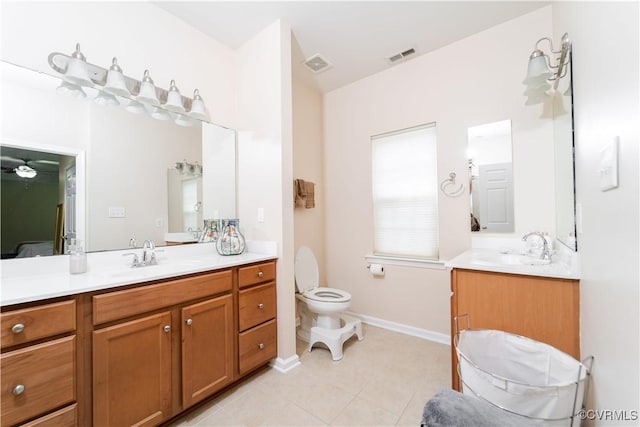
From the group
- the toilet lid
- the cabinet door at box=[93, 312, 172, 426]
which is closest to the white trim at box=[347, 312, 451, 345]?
the toilet lid

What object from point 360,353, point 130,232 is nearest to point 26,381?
point 130,232

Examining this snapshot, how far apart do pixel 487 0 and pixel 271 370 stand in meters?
3.17

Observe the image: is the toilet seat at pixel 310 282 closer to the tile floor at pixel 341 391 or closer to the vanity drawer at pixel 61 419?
the tile floor at pixel 341 391

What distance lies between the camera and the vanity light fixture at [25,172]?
131 cm

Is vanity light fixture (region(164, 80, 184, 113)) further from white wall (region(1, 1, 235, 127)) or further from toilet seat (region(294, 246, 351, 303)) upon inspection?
toilet seat (region(294, 246, 351, 303))

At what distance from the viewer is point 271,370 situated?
1907 millimetres

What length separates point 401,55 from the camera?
244 cm

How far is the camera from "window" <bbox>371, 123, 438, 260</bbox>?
244cm

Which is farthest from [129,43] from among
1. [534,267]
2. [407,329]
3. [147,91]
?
[407,329]

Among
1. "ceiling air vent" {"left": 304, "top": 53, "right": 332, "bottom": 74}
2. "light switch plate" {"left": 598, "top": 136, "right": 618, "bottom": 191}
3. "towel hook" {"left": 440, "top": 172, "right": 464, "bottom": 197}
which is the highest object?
"ceiling air vent" {"left": 304, "top": 53, "right": 332, "bottom": 74}

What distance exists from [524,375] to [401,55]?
8.59 feet

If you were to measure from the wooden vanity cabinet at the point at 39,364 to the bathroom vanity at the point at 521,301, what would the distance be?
1.85 m

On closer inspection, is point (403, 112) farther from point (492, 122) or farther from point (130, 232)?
point (130, 232)

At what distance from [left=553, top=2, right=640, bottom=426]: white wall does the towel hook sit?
3.51 feet
